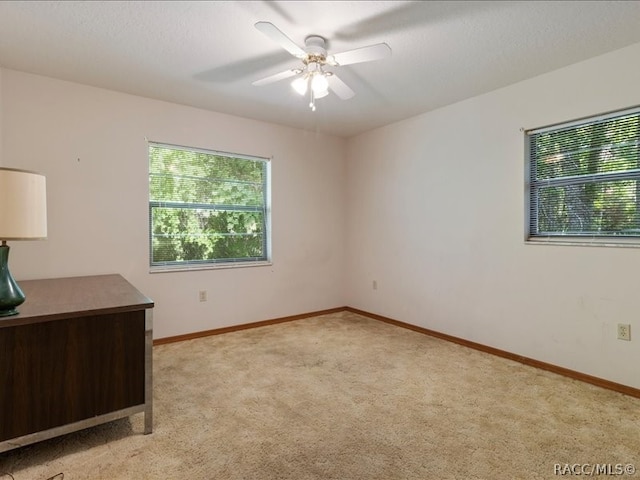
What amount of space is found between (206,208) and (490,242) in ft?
9.43

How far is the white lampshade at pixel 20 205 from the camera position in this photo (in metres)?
1.56

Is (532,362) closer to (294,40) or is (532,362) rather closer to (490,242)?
(490,242)

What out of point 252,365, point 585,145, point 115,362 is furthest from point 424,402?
point 585,145

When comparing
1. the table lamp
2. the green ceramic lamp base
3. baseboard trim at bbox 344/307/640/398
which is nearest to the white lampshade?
the table lamp

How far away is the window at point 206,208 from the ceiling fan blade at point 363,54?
2.05 m

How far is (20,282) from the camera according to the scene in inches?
106

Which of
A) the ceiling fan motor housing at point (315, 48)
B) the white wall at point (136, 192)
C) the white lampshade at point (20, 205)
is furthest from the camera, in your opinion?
the white wall at point (136, 192)

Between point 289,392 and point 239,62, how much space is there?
2.43 metres

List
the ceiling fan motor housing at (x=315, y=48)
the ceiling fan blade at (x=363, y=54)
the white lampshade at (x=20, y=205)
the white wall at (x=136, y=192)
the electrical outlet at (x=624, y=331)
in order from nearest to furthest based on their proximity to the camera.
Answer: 1. the white lampshade at (x=20, y=205)
2. the ceiling fan blade at (x=363, y=54)
3. the ceiling fan motor housing at (x=315, y=48)
4. the electrical outlet at (x=624, y=331)
5. the white wall at (x=136, y=192)

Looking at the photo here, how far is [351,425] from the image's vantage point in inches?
79.0

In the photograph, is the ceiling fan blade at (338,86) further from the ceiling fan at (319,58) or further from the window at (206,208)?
the window at (206,208)

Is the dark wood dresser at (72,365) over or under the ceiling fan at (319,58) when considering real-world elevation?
under

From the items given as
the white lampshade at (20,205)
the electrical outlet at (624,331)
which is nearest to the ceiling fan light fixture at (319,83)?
the white lampshade at (20,205)

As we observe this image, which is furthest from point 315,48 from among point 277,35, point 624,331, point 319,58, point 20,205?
point 624,331
